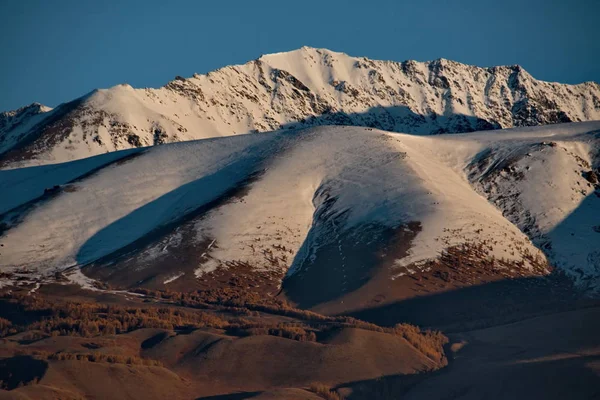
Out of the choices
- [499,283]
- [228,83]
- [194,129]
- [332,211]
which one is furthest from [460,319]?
[228,83]

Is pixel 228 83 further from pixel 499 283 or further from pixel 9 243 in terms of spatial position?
pixel 499 283

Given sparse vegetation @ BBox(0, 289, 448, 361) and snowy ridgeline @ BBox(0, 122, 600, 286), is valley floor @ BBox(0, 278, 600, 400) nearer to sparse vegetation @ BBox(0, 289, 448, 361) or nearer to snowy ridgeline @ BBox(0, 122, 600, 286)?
sparse vegetation @ BBox(0, 289, 448, 361)

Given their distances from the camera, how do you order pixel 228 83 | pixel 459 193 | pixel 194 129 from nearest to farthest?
pixel 459 193 → pixel 194 129 → pixel 228 83

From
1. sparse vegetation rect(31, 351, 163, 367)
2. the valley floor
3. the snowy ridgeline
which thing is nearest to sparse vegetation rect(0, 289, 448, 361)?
the valley floor

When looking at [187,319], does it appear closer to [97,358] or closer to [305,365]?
[305,365]

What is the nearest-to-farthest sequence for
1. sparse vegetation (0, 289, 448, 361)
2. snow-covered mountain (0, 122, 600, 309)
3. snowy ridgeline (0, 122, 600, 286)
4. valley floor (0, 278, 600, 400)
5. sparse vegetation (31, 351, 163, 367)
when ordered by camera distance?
valley floor (0, 278, 600, 400)
sparse vegetation (31, 351, 163, 367)
sparse vegetation (0, 289, 448, 361)
snow-covered mountain (0, 122, 600, 309)
snowy ridgeline (0, 122, 600, 286)

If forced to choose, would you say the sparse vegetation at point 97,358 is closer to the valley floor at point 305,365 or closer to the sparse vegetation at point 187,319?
the valley floor at point 305,365
